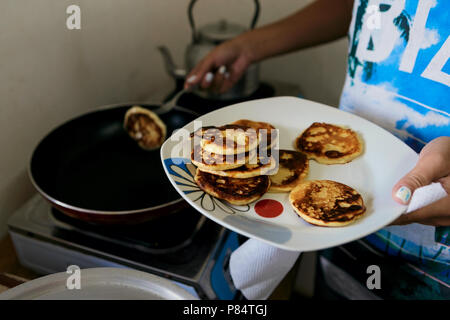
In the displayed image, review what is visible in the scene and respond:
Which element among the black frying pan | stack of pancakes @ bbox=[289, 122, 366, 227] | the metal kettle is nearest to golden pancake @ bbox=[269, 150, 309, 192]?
stack of pancakes @ bbox=[289, 122, 366, 227]

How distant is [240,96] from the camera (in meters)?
1.32

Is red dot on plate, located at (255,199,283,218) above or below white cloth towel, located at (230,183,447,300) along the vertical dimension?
above

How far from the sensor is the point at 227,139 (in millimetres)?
726

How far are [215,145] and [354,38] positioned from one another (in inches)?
19.2

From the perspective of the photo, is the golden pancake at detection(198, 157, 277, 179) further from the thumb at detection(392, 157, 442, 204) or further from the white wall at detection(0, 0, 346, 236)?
the white wall at detection(0, 0, 346, 236)

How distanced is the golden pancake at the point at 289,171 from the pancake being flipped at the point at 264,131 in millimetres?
38

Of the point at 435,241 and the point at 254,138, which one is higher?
the point at 254,138

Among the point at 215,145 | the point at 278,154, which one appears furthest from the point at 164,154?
the point at 278,154

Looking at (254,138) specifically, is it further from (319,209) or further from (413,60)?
(413,60)

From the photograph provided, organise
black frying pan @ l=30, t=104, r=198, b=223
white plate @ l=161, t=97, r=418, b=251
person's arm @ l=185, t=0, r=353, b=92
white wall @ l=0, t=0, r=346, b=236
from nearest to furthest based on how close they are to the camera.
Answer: white plate @ l=161, t=97, r=418, b=251 → black frying pan @ l=30, t=104, r=198, b=223 → white wall @ l=0, t=0, r=346, b=236 → person's arm @ l=185, t=0, r=353, b=92

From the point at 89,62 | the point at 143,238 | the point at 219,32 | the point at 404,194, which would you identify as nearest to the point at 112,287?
the point at 143,238

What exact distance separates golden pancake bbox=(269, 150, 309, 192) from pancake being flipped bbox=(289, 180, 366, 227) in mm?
17

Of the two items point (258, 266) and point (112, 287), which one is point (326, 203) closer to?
point (258, 266)

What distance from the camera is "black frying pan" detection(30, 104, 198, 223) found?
846 millimetres
